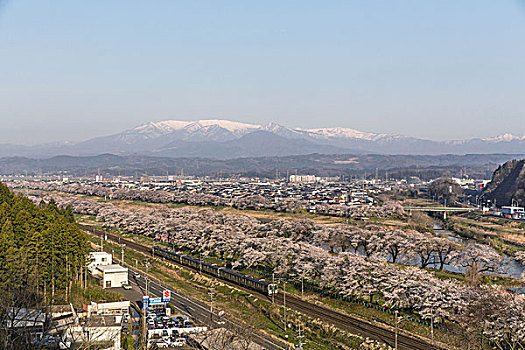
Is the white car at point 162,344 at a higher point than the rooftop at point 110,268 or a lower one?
lower

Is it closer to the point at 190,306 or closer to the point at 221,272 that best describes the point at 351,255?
the point at 221,272

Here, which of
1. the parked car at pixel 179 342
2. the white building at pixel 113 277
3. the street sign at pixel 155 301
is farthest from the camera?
the white building at pixel 113 277

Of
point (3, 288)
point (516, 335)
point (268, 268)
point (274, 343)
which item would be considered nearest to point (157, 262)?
point (268, 268)

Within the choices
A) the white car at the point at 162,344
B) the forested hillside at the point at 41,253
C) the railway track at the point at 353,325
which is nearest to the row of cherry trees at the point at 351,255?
the railway track at the point at 353,325

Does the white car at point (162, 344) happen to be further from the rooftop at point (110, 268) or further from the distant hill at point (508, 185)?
the distant hill at point (508, 185)

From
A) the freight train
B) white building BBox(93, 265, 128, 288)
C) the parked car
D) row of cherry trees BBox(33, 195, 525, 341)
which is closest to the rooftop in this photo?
white building BBox(93, 265, 128, 288)
